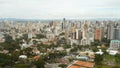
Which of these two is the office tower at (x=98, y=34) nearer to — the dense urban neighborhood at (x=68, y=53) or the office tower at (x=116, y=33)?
the dense urban neighborhood at (x=68, y=53)

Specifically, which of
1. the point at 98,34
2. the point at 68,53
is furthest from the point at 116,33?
the point at 68,53

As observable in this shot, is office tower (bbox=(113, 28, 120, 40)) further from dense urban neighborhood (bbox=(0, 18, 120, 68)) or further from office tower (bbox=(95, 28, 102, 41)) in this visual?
office tower (bbox=(95, 28, 102, 41))

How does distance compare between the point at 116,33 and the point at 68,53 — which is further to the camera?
the point at 116,33

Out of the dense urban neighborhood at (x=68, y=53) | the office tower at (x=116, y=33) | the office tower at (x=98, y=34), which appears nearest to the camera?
the dense urban neighborhood at (x=68, y=53)

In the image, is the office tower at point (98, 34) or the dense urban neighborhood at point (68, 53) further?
the office tower at point (98, 34)

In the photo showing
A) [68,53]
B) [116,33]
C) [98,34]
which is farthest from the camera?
[98,34]

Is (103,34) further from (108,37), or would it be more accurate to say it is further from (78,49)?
(78,49)

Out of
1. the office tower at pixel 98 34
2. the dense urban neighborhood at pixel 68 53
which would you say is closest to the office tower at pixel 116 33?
the dense urban neighborhood at pixel 68 53

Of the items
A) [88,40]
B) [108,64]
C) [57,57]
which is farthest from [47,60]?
[88,40]

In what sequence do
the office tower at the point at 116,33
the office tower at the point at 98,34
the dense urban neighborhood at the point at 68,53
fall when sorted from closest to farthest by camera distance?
the dense urban neighborhood at the point at 68,53
the office tower at the point at 116,33
the office tower at the point at 98,34

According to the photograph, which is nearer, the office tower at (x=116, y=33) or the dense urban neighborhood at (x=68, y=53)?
the dense urban neighborhood at (x=68, y=53)

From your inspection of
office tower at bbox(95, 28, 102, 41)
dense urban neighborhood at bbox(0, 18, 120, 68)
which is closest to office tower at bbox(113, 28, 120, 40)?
dense urban neighborhood at bbox(0, 18, 120, 68)

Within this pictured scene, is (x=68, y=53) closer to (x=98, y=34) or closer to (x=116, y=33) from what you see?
(x=98, y=34)
